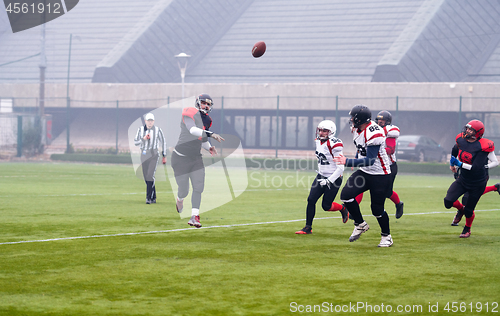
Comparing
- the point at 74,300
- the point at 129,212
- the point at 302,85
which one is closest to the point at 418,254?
the point at 74,300

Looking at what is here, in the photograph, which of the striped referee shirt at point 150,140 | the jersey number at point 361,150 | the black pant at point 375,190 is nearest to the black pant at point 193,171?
the black pant at point 375,190

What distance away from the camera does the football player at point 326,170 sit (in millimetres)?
9938

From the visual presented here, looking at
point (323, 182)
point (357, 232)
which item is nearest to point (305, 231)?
point (323, 182)

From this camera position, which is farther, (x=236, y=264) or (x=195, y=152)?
(x=195, y=152)

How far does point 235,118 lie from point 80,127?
12240mm

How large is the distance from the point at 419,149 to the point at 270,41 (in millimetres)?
23678

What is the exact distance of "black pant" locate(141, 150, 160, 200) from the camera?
49.0 feet

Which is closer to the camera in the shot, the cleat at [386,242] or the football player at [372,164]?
the football player at [372,164]

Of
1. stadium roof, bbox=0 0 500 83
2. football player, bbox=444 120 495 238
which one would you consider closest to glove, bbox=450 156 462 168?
football player, bbox=444 120 495 238

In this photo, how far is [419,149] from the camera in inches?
1416

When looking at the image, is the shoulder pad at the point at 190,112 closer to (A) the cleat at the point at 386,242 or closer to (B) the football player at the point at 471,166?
(A) the cleat at the point at 386,242

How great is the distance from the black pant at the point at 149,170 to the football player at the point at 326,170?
18.3ft

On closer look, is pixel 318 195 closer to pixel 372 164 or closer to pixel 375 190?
pixel 375 190

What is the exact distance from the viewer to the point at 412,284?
21.7 feet
